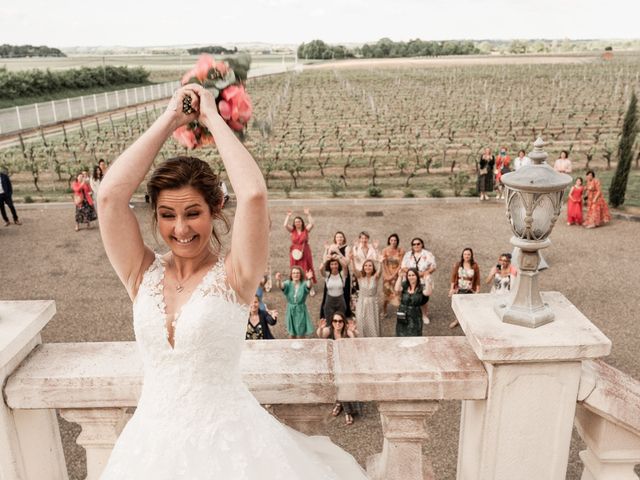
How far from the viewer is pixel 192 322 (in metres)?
1.96

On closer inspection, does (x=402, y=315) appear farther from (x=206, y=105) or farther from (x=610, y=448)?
(x=206, y=105)

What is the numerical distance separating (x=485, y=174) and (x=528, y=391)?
576 inches

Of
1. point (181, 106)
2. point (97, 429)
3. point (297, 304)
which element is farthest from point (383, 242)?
point (181, 106)

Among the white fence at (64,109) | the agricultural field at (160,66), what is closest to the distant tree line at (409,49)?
the agricultural field at (160,66)

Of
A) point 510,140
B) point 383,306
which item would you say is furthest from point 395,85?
point 383,306

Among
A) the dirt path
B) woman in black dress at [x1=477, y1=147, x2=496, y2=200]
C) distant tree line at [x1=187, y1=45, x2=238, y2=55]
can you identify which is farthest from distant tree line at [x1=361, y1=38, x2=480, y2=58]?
distant tree line at [x1=187, y1=45, x2=238, y2=55]

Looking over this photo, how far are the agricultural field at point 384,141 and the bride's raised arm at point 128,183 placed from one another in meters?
0.32

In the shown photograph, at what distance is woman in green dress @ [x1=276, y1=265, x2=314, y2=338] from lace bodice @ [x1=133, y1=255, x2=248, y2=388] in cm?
Result: 539

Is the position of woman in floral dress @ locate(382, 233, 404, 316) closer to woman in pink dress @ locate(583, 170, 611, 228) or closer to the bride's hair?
woman in pink dress @ locate(583, 170, 611, 228)

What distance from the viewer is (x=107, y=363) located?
252cm

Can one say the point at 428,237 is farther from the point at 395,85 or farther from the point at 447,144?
the point at 395,85

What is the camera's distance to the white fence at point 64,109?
31561 mm

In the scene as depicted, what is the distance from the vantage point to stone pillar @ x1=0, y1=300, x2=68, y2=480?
96.7 inches

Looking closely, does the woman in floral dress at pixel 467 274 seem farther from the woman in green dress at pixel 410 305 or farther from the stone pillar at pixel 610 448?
the stone pillar at pixel 610 448
